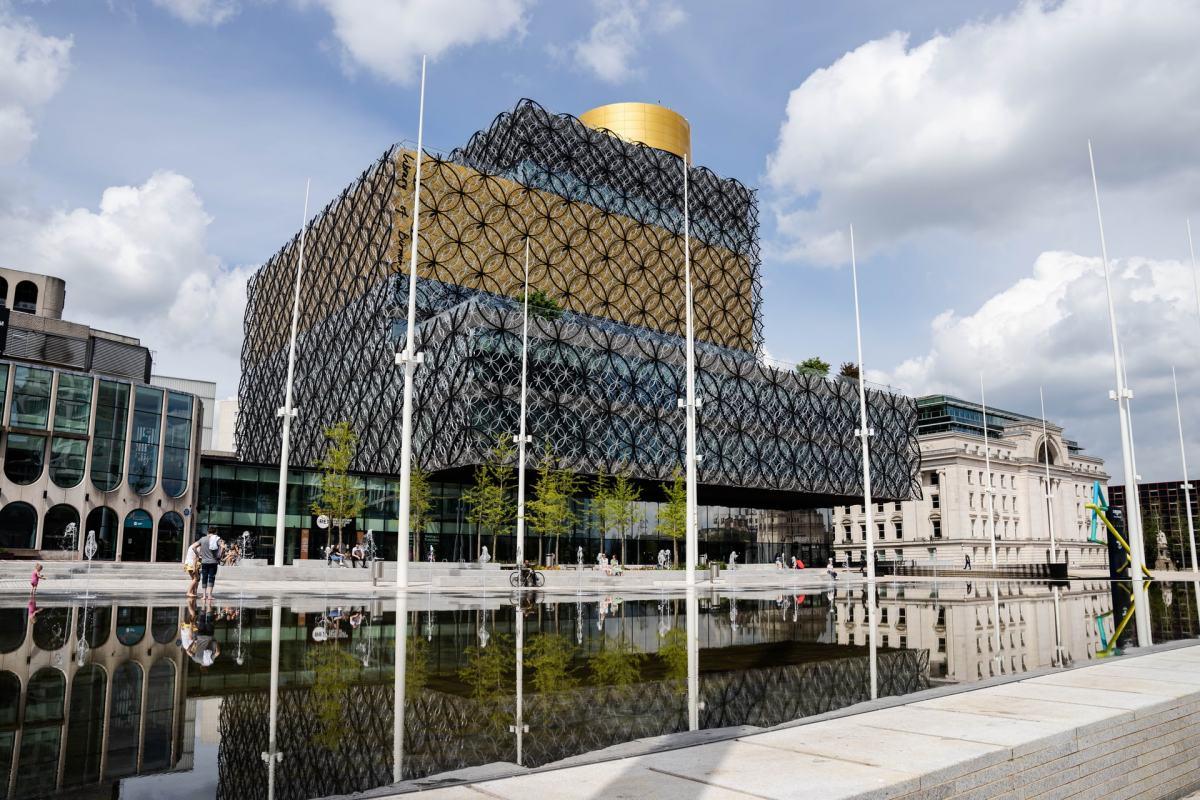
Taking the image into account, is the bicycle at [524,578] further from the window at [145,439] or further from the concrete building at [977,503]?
the concrete building at [977,503]

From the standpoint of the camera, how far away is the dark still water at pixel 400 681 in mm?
5969

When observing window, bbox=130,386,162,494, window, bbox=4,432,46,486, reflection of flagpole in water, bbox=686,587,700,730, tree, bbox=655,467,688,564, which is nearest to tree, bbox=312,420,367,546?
window, bbox=130,386,162,494

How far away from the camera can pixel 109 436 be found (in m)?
53.7

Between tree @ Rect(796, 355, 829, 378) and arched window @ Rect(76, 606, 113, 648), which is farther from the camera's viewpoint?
tree @ Rect(796, 355, 829, 378)

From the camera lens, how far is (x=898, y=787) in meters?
4.88

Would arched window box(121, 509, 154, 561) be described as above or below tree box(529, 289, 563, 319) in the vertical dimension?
below

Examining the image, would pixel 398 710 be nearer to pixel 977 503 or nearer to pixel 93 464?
pixel 93 464

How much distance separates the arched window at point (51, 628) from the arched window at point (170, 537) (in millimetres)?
39429

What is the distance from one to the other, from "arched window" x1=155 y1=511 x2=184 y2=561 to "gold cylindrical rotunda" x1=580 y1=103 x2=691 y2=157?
64977 mm

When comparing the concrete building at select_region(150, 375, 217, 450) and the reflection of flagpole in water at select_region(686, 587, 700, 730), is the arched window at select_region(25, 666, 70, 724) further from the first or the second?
the concrete building at select_region(150, 375, 217, 450)

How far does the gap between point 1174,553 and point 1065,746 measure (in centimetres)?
15740

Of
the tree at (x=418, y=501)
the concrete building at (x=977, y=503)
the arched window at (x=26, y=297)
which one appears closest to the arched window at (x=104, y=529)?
the tree at (x=418, y=501)

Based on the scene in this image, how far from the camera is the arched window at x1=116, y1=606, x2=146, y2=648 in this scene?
1340cm

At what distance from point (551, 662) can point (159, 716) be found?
5333 mm
